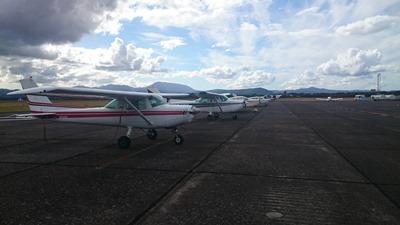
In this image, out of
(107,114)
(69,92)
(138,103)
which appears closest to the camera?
(69,92)

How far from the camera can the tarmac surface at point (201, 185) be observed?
4.82m

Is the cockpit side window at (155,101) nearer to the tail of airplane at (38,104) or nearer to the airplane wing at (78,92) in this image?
the airplane wing at (78,92)

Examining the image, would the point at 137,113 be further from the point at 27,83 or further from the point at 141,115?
the point at 27,83

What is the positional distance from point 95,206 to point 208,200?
80.6 inches

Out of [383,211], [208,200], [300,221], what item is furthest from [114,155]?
[383,211]

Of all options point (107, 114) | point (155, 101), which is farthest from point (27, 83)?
point (155, 101)

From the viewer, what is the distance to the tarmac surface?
482 cm

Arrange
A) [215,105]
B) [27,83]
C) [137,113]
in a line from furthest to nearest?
1. [215,105]
2. [27,83]
3. [137,113]

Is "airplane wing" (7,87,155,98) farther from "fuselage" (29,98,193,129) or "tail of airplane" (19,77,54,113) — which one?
"tail of airplane" (19,77,54,113)

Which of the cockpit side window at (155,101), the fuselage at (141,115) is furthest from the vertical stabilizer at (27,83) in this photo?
the cockpit side window at (155,101)

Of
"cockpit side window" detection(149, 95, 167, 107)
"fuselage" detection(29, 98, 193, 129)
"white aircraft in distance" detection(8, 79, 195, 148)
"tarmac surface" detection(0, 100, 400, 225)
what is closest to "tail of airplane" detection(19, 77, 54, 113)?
"white aircraft in distance" detection(8, 79, 195, 148)

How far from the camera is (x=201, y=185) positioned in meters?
6.46

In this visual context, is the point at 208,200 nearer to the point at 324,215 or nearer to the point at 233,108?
the point at 324,215

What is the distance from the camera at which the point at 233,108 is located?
2602 cm
